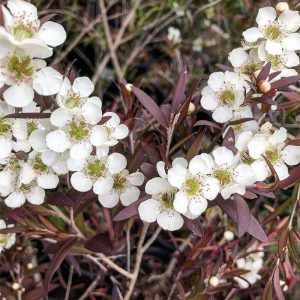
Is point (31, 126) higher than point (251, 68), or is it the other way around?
point (251, 68)

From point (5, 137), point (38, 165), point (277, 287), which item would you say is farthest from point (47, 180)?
point (277, 287)

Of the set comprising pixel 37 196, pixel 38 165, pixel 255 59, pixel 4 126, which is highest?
pixel 255 59

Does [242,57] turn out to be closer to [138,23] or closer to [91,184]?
[91,184]

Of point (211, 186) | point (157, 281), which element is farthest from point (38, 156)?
point (157, 281)

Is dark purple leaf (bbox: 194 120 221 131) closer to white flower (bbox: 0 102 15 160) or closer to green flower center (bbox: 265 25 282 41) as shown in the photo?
green flower center (bbox: 265 25 282 41)

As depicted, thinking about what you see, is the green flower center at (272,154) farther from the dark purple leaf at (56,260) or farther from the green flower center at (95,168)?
the dark purple leaf at (56,260)

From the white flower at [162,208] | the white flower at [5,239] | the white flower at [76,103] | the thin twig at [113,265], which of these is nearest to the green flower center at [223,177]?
the white flower at [162,208]

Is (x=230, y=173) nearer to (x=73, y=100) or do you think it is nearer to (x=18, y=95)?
(x=73, y=100)

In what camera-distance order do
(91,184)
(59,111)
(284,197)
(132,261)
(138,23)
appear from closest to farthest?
(59,111) → (91,184) → (132,261) → (284,197) → (138,23)

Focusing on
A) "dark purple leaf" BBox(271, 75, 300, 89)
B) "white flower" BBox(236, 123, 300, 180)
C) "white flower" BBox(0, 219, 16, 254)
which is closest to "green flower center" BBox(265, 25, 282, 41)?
"dark purple leaf" BBox(271, 75, 300, 89)
